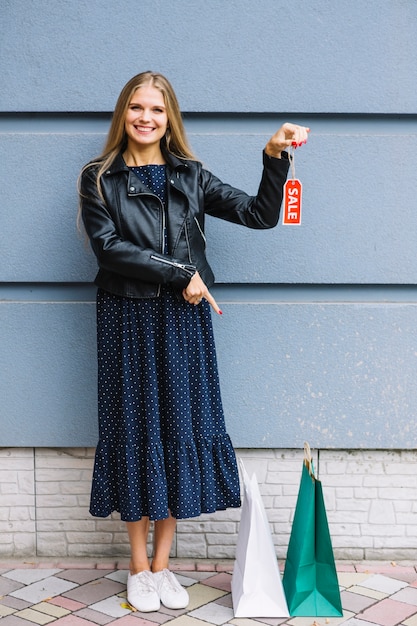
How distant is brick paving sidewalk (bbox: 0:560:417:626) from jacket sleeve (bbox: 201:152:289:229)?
1.60 meters

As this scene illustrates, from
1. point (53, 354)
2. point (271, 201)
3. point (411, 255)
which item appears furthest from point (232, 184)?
point (53, 354)

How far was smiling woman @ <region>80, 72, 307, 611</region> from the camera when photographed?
3.28m

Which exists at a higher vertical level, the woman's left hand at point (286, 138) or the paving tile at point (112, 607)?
the woman's left hand at point (286, 138)

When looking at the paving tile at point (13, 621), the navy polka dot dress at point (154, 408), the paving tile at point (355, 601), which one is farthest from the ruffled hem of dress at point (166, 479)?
the paving tile at point (355, 601)

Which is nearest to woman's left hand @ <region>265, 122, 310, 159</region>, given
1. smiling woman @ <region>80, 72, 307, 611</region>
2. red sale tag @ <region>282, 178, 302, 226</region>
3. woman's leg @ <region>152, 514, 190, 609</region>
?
smiling woman @ <region>80, 72, 307, 611</region>

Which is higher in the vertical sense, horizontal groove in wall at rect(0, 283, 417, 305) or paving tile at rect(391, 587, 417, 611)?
horizontal groove in wall at rect(0, 283, 417, 305)

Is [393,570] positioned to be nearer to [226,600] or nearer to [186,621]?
[226,600]

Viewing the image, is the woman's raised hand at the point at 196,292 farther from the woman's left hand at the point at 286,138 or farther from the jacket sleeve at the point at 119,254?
the woman's left hand at the point at 286,138

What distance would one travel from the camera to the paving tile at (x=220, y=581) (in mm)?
3667

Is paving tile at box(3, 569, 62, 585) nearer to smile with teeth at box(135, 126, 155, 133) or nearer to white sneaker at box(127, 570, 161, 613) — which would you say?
white sneaker at box(127, 570, 161, 613)

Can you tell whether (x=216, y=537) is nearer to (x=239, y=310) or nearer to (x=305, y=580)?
(x=305, y=580)

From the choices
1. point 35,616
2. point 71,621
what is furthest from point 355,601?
point 35,616

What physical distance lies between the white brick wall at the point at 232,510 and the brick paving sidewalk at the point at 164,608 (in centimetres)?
8

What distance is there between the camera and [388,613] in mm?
3393
